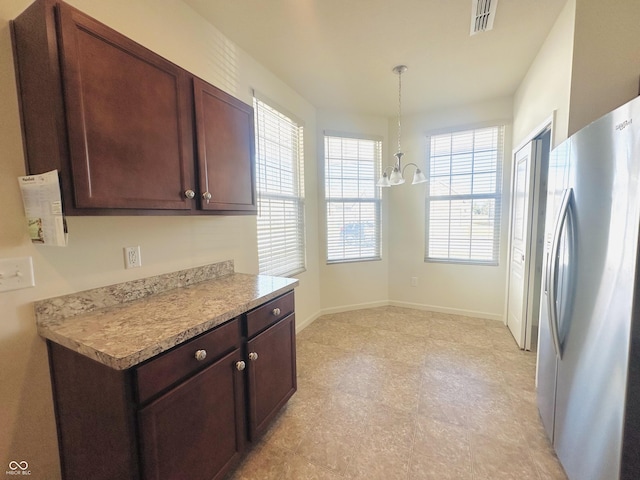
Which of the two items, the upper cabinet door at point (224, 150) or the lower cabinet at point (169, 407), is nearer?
the lower cabinet at point (169, 407)

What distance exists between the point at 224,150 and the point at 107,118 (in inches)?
24.6

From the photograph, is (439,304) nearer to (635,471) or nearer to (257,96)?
(635,471)

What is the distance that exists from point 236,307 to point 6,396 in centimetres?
92

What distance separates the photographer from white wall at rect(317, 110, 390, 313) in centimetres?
351

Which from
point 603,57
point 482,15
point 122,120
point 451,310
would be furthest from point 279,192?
point 451,310

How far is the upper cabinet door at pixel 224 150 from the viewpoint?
1516mm

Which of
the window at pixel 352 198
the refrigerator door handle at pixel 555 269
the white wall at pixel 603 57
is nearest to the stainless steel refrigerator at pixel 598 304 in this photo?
the refrigerator door handle at pixel 555 269

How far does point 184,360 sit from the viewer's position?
1.10 meters

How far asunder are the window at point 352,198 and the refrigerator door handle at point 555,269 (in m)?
2.44

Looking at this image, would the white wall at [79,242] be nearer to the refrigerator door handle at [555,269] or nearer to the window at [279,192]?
the window at [279,192]

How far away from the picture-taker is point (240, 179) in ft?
5.90

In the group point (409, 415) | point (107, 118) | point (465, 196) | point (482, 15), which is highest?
point (482, 15)

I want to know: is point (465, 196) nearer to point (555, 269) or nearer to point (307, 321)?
point (555, 269)

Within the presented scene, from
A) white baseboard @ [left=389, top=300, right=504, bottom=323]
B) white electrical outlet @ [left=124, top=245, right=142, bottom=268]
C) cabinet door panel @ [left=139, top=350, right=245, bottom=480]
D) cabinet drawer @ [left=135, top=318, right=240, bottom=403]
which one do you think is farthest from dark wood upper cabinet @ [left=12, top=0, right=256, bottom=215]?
white baseboard @ [left=389, top=300, right=504, bottom=323]
